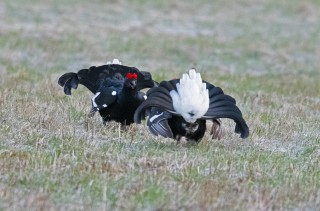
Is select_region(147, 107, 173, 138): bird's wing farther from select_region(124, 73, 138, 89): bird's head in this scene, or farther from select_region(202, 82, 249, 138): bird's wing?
select_region(124, 73, 138, 89): bird's head

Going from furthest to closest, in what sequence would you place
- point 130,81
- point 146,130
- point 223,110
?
point 146,130 → point 130,81 → point 223,110

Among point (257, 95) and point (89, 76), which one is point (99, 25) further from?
point (89, 76)

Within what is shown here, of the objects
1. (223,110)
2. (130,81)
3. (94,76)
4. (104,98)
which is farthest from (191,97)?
(94,76)

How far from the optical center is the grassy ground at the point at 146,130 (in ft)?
A: 21.2

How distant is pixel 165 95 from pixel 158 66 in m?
9.08

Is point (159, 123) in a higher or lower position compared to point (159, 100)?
lower

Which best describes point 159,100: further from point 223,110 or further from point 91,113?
point 91,113

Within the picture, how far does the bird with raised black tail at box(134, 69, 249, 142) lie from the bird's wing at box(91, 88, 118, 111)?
2.40 feet

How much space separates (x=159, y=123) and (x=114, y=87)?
1.33m

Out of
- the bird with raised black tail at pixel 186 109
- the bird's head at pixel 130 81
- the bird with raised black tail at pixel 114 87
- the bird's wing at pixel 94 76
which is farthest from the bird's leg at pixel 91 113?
the bird with raised black tail at pixel 186 109

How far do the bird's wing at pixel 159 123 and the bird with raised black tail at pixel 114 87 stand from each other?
689 mm

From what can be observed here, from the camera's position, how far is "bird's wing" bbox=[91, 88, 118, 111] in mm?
8969

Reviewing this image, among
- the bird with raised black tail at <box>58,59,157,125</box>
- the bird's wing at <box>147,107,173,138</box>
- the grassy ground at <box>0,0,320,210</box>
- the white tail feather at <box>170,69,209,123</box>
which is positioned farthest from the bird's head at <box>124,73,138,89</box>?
the white tail feather at <box>170,69,209,123</box>

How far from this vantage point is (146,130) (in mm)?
9281
